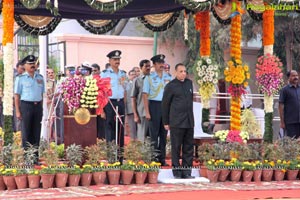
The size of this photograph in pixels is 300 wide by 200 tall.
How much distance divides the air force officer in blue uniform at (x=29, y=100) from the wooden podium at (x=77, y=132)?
42.8 inches

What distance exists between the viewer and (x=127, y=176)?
11055 mm

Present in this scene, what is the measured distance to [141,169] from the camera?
11148 mm

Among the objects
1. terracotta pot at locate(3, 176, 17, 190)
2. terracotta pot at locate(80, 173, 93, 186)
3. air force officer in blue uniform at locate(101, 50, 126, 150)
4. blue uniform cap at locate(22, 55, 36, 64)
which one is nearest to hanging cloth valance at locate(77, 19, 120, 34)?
air force officer in blue uniform at locate(101, 50, 126, 150)

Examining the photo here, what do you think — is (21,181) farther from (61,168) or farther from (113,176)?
(113,176)

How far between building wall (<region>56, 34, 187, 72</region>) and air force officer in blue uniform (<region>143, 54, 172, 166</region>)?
7660 mm

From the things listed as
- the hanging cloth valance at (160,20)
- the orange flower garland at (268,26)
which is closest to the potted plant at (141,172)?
the orange flower garland at (268,26)

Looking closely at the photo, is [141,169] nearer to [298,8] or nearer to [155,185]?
[155,185]

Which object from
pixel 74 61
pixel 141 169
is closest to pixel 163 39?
pixel 74 61

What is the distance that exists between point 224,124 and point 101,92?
8468 millimetres

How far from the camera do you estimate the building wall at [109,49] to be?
2053 centimetres

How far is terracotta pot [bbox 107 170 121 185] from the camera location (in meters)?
11.0

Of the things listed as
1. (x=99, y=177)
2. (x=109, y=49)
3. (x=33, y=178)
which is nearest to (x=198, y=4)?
(x=99, y=177)

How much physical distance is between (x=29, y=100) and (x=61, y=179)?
7.98 feet

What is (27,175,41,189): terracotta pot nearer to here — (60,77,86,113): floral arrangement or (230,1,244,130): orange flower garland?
(60,77,86,113): floral arrangement
